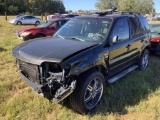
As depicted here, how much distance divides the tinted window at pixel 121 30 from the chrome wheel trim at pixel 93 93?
1150 millimetres

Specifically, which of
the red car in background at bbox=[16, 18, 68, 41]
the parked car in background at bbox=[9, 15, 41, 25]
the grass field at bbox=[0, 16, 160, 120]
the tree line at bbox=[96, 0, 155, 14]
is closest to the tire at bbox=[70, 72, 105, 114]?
the grass field at bbox=[0, 16, 160, 120]

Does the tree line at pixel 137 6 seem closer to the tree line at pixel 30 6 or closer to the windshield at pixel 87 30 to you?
the tree line at pixel 30 6

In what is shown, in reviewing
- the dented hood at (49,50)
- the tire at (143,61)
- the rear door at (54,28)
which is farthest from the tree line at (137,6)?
the dented hood at (49,50)

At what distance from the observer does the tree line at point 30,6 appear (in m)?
49.3

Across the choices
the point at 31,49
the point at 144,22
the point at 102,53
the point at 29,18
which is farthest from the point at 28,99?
the point at 29,18

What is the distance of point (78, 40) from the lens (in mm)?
4434

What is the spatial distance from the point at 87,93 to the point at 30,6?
187 feet

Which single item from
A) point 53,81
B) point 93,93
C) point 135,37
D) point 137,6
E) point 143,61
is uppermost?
point 137,6

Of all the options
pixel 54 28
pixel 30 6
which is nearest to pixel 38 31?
pixel 54 28

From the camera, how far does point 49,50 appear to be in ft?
12.3

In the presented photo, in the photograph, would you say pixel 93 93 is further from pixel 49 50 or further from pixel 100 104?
pixel 49 50

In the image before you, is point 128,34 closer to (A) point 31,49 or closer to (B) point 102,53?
(B) point 102,53

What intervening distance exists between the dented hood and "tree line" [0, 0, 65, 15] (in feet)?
161

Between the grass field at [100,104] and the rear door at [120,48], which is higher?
the rear door at [120,48]
